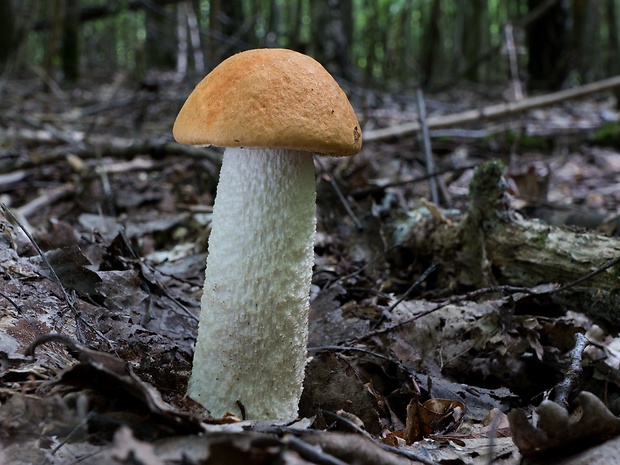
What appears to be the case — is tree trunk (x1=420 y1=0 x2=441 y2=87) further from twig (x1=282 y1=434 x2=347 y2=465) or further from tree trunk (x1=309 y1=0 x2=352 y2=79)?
twig (x1=282 y1=434 x2=347 y2=465)

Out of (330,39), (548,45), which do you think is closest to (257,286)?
(330,39)

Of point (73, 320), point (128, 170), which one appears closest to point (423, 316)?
point (73, 320)

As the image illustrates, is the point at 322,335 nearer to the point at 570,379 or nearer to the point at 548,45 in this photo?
the point at 570,379

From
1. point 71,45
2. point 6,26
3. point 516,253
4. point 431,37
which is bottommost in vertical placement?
point 516,253

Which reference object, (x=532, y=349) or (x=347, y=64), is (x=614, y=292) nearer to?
(x=532, y=349)

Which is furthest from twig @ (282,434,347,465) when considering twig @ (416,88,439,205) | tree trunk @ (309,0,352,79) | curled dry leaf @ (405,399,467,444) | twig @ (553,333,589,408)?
tree trunk @ (309,0,352,79)
